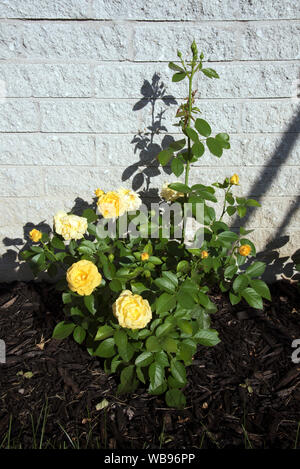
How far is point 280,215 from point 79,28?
1.49m

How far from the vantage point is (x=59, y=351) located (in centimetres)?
219

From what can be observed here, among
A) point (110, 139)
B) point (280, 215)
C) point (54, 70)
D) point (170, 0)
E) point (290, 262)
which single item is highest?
point (170, 0)

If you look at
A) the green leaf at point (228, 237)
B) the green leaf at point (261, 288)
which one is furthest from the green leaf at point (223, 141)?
the green leaf at point (261, 288)

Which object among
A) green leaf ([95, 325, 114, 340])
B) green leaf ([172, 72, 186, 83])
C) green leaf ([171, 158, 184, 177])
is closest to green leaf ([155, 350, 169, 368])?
green leaf ([95, 325, 114, 340])

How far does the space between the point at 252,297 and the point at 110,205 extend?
75cm

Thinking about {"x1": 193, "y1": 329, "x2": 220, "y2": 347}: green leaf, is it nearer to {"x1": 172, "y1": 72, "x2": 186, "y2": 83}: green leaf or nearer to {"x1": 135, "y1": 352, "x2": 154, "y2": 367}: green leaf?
{"x1": 135, "y1": 352, "x2": 154, "y2": 367}: green leaf

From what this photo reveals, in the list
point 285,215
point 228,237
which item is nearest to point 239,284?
point 228,237

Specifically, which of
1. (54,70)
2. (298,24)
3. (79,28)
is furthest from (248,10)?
(54,70)

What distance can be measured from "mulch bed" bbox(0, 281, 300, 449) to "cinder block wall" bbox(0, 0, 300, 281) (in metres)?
0.60

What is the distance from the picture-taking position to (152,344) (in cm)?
175

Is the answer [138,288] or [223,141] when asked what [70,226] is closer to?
[138,288]

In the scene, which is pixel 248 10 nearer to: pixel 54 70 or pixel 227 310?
pixel 54 70

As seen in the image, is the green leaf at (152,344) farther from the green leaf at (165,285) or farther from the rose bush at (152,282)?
the green leaf at (165,285)

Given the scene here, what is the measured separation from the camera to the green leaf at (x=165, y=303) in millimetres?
1688
